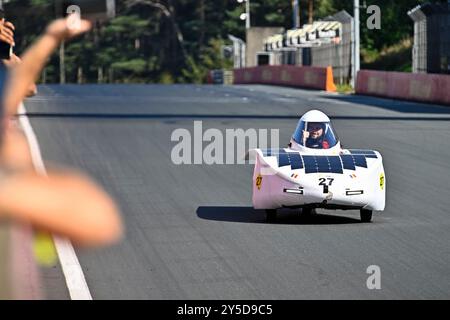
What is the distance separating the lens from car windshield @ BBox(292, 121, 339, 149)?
14031mm

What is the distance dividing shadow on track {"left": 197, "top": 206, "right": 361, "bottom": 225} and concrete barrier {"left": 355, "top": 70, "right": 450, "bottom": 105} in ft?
80.3

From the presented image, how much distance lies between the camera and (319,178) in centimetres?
1326

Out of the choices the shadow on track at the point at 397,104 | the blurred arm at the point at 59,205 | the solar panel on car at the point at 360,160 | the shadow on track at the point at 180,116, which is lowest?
the shadow on track at the point at 397,104

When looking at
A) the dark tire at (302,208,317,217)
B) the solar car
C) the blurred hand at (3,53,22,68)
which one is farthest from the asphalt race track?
the blurred hand at (3,53,22,68)

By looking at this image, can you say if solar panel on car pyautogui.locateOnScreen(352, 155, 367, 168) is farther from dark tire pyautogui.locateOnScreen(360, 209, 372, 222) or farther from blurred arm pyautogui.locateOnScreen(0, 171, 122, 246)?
blurred arm pyautogui.locateOnScreen(0, 171, 122, 246)

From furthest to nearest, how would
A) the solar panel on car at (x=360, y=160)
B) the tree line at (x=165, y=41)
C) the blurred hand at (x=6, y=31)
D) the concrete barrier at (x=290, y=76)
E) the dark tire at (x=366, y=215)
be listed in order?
the tree line at (x=165, y=41) → the concrete barrier at (x=290, y=76) → the dark tire at (x=366, y=215) → the solar panel on car at (x=360, y=160) → the blurred hand at (x=6, y=31)

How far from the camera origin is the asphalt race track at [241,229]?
942cm

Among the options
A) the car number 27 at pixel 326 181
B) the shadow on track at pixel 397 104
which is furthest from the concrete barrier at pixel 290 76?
the car number 27 at pixel 326 181

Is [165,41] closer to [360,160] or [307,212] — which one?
[307,212]

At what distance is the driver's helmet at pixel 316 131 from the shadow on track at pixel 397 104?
850 inches

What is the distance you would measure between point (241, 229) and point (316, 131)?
5.46 feet

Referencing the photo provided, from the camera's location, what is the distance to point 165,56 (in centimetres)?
13525

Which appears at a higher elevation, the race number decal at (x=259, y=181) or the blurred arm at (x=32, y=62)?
the blurred arm at (x=32, y=62)

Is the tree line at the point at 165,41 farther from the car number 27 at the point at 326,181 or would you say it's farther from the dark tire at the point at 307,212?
the car number 27 at the point at 326,181
